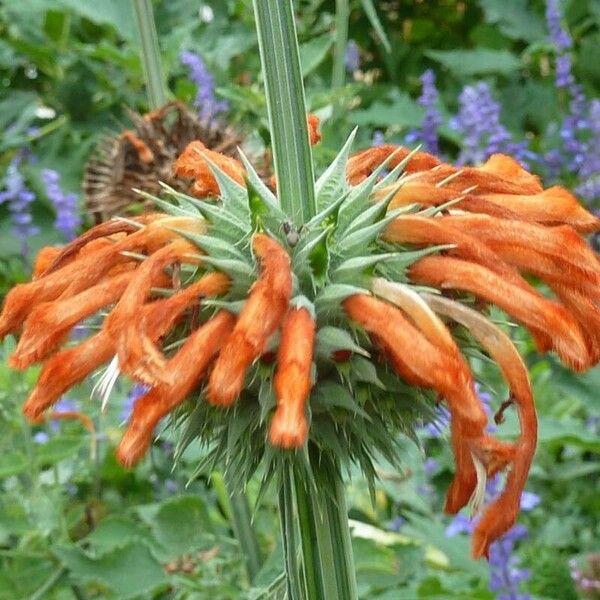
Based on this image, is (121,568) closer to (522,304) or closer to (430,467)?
(430,467)

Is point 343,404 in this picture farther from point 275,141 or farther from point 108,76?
point 108,76

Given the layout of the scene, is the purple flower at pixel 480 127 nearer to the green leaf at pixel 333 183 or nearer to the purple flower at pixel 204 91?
the purple flower at pixel 204 91

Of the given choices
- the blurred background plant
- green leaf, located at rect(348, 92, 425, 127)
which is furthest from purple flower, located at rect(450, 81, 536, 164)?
green leaf, located at rect(348, 92, 425, 127)

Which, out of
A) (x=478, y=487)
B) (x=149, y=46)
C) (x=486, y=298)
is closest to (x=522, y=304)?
(x=486, y=298)

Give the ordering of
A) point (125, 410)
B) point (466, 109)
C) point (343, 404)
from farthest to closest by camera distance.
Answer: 1. point (466, 109)
2. point (125, 410)
3. point (343, 404)

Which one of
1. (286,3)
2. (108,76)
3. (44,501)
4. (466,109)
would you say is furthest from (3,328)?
(108,76)

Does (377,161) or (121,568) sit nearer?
(377,161)
